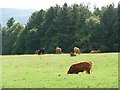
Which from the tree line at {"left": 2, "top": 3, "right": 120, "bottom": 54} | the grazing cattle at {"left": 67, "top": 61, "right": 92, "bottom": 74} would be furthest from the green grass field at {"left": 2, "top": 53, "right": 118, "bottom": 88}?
the tree line at {"left": 2, "top": 3, "right": 120, "bottom": 54}

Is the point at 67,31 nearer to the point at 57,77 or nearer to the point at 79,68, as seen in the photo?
the point at 79,68

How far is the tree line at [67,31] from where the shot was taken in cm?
8562

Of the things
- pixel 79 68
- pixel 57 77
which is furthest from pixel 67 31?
pixel 57 77

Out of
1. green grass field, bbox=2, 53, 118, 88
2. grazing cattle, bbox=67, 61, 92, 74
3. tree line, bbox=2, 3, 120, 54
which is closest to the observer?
green grass field, bbox=2, 53, 118, 88

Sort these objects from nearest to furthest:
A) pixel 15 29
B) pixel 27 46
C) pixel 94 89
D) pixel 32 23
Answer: pixel 94 89 → pixel 27 46 → pixel 32 23 → pixel 15 29

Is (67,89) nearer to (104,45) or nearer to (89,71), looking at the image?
(89,71)

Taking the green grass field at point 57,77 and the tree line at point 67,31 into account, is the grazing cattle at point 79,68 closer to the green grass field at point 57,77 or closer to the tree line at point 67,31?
the green grass field at point 57,77

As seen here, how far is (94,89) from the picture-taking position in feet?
46.2

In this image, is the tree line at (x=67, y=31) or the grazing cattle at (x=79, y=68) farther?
the tree line at (x=67, y=31)

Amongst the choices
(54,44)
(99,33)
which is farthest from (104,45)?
(54,44)

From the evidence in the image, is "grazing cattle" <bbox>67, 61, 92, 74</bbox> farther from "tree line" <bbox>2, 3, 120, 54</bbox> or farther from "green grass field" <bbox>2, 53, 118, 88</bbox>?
"tree line" <bbox>2, 3, 120, 54</bbox>

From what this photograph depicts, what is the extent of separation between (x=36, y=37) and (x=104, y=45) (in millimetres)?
19930

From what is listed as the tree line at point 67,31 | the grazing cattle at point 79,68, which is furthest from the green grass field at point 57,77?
the tree line at point 67,31

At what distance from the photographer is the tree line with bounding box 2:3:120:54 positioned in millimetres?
85625
